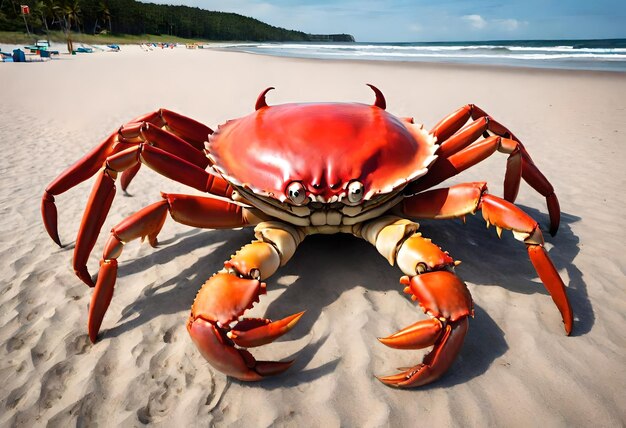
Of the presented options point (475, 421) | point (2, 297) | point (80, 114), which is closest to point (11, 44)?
point (80, 114)

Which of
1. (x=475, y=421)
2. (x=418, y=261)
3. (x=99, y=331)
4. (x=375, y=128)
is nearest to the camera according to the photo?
(x=475, y=421)

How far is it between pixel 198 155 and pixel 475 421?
2.51 m

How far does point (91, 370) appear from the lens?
2178mm

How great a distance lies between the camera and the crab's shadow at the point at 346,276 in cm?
228

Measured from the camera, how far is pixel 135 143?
2961 mm

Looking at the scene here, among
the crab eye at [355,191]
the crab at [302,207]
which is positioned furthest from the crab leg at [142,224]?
the crab eye at [355,191]

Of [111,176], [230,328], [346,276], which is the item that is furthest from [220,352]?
[111,176]

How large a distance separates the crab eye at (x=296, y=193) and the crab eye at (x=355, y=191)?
280 mm

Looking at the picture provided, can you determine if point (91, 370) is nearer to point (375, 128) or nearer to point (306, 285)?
point (306, 285)

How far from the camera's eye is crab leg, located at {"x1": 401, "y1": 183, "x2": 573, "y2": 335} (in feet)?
7.45

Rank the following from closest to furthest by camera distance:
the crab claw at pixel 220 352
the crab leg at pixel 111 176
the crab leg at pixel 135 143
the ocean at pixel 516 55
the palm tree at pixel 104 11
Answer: the crab claw at pixel 220 352 < the crab leg at pixel 111 176 < the crab leg at pixel 135 143 < the ocean at pixel 516 55 < the palm tree at pixel 104 11

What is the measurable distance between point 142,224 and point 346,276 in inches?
58.9

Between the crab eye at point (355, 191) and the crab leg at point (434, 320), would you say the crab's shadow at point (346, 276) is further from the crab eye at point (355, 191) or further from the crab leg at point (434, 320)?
the crab eye at point (355, 191)

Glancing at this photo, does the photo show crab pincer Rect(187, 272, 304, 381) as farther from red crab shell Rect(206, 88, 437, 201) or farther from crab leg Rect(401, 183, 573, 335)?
crab leg Rect(401, 183, 573, 335)
